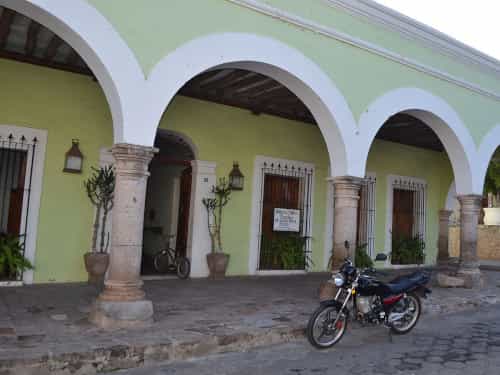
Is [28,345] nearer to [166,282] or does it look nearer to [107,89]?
[107,89]

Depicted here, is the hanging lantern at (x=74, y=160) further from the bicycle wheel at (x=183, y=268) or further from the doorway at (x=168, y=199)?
the bicycle wheel at (x=183, y=268)

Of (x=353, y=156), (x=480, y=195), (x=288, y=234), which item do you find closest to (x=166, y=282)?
(x=288, y=234)

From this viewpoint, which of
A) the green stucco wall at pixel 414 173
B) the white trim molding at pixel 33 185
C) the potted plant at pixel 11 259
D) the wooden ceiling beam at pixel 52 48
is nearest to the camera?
the wooden ceiling beam at pixel 52 48

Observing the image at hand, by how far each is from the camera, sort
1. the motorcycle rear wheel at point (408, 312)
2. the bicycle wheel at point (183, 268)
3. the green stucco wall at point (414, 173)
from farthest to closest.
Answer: the green stucco wall at point (414, 173)
the bicycle wheel at point (183, 268)
the motorcycle rear wheel at point (408, 312)

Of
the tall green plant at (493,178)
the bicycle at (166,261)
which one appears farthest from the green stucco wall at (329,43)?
the tall green plant at (493,178)

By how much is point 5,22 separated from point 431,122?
267 inches

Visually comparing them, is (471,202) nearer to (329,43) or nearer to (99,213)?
(329,43)

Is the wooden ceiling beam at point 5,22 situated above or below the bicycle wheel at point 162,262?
above

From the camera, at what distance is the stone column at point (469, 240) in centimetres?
863

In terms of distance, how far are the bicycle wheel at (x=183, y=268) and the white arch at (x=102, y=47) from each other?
3.65 meters

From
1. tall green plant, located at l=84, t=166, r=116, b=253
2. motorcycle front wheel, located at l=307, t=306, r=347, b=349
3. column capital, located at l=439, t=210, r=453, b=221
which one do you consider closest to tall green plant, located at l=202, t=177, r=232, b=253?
tall green plant, located at l=84, t=166, r=116, b=253

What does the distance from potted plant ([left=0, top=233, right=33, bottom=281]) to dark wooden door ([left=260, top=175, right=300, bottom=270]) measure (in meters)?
4.27

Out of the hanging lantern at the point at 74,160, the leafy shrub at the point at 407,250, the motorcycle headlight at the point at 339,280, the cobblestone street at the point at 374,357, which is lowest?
the cobblestone street at the point at 374,357

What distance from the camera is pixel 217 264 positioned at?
8.20m
